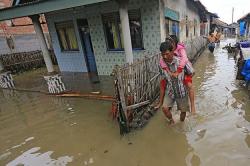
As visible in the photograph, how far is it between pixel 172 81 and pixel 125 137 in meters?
1.52

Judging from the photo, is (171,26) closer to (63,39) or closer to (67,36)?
(67,36)

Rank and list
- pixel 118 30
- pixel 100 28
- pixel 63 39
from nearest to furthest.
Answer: pixel 118 30 → pixel 100 28 → pixel 63 39

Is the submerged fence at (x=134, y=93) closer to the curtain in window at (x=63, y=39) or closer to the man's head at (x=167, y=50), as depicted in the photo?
the man's head at (x=167, y=50)

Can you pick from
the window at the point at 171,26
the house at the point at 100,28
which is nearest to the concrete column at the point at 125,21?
the house at the point at 100,28

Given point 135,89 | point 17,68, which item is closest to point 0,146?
point 135,89

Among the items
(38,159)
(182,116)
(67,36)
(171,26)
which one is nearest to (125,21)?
(182,116)

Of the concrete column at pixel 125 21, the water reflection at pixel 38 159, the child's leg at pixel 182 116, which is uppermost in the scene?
the concrete column at pixel 125 21

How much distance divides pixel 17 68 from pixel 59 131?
38.9 feet

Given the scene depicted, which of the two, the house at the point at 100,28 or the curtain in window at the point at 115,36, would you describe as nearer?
the house at the point at 100,28

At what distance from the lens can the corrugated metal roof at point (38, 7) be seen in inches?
232

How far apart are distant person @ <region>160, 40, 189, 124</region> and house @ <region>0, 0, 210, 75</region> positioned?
256 cm

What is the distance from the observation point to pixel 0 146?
479 centimetres

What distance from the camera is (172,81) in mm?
4000

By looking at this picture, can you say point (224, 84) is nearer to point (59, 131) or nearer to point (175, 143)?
point (175, 143)
